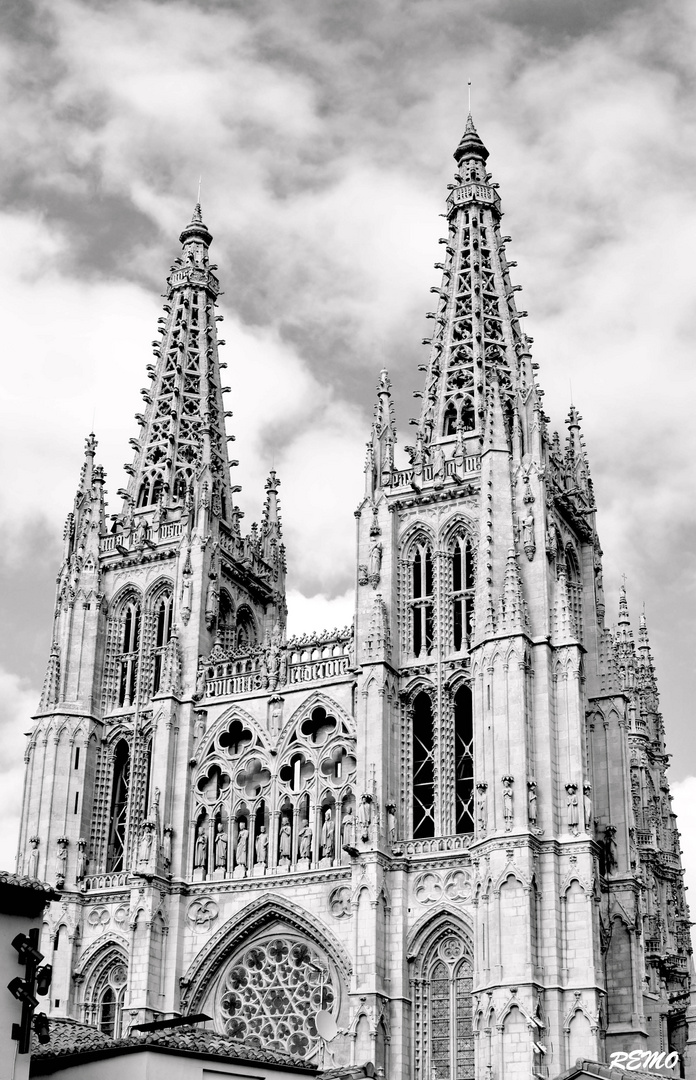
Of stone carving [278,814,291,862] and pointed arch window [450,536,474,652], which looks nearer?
stone carving [278,814,291,862]

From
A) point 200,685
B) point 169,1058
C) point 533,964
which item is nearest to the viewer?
point 169,1058

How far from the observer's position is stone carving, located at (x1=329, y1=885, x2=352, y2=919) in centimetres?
4912

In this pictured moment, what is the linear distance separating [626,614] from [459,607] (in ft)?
107

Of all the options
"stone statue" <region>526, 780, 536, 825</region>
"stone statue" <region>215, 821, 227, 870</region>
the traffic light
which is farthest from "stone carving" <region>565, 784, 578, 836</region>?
the traffic light

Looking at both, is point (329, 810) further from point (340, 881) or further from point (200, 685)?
point (200, 685)

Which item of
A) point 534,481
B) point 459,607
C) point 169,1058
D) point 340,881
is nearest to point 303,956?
point 340,881

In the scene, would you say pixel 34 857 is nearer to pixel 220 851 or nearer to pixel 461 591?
pixel 220 851

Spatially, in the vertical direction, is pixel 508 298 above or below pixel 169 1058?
above

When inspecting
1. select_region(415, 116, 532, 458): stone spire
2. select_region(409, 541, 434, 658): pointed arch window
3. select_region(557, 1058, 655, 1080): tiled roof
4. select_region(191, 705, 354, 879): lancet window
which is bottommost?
select_region(557, 1058, 655, 1080): tiled roof

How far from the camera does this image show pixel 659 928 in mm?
60562

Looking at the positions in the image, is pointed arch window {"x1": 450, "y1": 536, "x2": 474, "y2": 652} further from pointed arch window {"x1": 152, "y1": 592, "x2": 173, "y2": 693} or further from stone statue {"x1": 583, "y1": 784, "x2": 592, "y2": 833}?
pointed arch window {"x1": 152, "y1": 592, "x2": 173, "y2": 693}

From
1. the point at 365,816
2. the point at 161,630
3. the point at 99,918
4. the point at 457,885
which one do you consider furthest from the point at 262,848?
the point at 161,630

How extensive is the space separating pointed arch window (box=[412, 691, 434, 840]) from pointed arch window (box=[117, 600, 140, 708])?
1175 cm

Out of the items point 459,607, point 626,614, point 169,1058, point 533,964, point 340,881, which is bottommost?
point 169,1058
